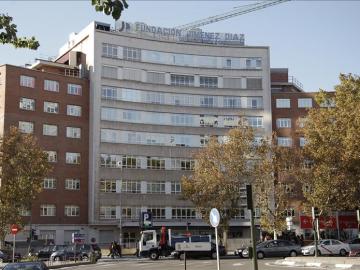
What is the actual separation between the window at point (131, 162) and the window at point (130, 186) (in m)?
2.03

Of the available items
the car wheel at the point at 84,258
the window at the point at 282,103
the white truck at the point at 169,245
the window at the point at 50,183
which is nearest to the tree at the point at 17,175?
the car wheel at the point at 84,258

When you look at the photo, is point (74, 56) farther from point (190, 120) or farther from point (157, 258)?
point (157, 258)

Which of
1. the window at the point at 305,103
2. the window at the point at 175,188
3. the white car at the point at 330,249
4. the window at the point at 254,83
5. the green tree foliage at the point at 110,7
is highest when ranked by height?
the window at the point at 254,83

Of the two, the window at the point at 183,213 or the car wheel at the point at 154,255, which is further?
the window at the point at 183,213

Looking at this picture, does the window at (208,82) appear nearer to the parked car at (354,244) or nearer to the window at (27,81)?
the window at (27,81)

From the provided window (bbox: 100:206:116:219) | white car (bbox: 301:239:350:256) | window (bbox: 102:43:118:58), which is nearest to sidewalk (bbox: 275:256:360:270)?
white car (bbox: 301:239:350:256)

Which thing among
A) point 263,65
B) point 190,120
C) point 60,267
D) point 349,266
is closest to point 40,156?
point 60,267

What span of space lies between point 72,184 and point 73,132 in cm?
682

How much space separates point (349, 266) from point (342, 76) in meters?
20.5

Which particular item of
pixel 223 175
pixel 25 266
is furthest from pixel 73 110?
pixel 25 266

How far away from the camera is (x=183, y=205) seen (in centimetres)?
7888

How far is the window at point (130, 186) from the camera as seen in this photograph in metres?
75.9

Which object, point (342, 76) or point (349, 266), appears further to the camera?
point (342, 76)

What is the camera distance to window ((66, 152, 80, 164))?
7437 cm
